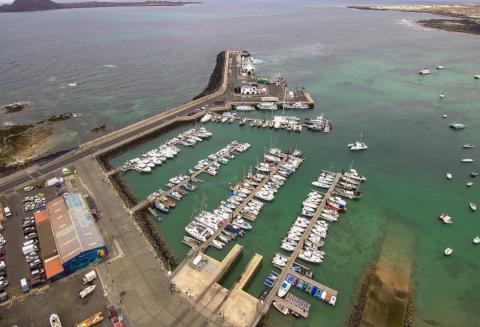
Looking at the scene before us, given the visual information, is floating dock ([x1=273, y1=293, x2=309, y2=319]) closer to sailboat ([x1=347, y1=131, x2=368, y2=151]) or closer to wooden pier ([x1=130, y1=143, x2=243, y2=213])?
wooden pier ([x1=130, y1=143, x2=243, y2=213])

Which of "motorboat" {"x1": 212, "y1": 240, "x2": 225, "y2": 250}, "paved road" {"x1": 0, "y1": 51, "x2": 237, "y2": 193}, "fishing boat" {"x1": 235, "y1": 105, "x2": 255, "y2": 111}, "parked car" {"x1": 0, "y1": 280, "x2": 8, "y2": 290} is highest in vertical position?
"fishing boat" {"x1": 235, "y1": 105, "x2": 255, "y2": 111}

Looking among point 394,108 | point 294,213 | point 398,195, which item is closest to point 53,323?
point 294,213

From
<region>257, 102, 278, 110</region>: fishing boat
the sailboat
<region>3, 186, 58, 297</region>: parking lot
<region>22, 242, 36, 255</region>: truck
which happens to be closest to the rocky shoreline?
<region>257, 102, 278, 110</region>: fishing boat

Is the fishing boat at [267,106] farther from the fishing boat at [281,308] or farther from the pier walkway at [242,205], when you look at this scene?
the fishing boat at [281,308]

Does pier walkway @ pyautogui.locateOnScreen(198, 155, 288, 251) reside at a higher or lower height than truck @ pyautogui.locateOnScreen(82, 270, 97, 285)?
lower

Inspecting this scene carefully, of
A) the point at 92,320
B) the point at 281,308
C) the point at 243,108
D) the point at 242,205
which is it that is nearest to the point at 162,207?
the point at 242,205

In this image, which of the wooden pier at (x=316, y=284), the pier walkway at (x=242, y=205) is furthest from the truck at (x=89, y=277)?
the wooden pier at (x=316, y=284)
